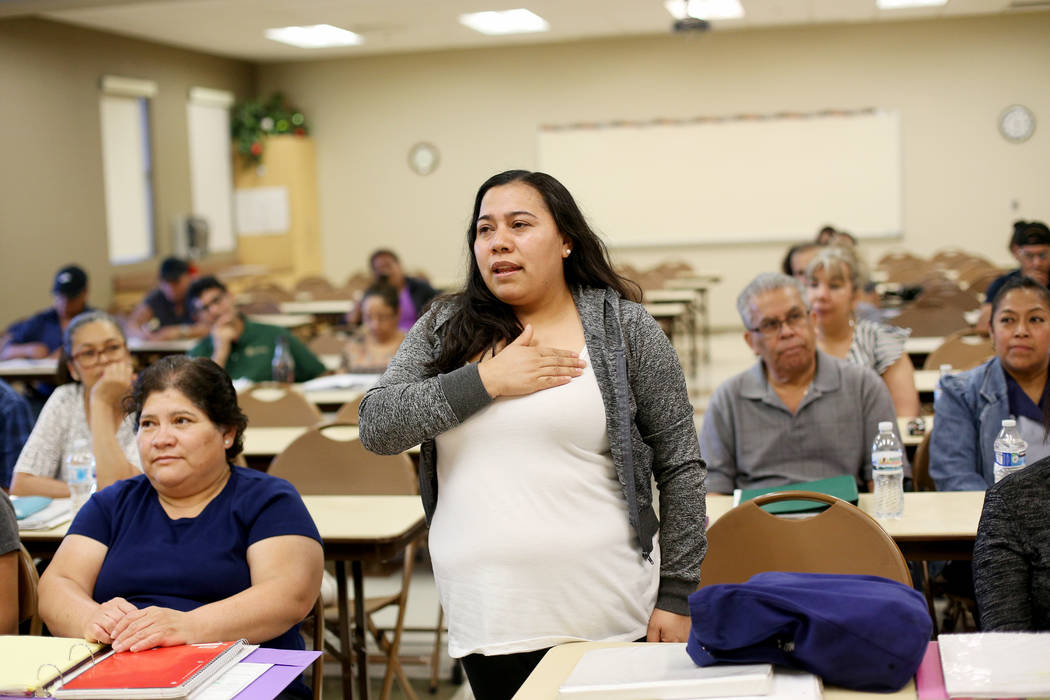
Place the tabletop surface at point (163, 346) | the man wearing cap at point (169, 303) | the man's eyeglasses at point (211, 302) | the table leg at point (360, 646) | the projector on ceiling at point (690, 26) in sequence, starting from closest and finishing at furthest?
the table leg at point (360, 646), the man's eyeglasses at point (211, 302), the tabletop surface at point (163, 346), the man wearing cap at point (169, 303), the projector on ceiling at point (690, 26)

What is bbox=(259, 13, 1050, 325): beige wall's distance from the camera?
485 inches

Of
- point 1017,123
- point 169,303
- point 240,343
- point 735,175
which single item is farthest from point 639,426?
point 1017,123

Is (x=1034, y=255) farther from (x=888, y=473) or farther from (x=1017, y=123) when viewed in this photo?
(x=1017, y=123)

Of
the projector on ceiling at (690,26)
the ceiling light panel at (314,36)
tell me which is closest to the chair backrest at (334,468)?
the projector on ceiling at (690,26)

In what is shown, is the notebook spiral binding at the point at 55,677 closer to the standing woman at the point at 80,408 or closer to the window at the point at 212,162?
the standing woman at the point at 80,408

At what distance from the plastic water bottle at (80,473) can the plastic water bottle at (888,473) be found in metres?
2.16

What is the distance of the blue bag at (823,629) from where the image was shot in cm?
156

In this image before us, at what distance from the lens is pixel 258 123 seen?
13.4 meters

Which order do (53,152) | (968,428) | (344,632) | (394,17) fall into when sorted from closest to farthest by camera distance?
1. (344,632)
2. (968,428)
3. (53,152)
4. (394,17)

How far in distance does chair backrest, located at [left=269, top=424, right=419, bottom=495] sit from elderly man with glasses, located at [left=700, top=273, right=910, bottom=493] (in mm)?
997

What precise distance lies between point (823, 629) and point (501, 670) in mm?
669

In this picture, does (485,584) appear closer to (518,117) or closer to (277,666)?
(277,666)

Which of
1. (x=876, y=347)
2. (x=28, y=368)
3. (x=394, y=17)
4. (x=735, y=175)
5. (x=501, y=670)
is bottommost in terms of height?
(x=501, y=670)

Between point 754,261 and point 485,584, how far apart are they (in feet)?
37.6
